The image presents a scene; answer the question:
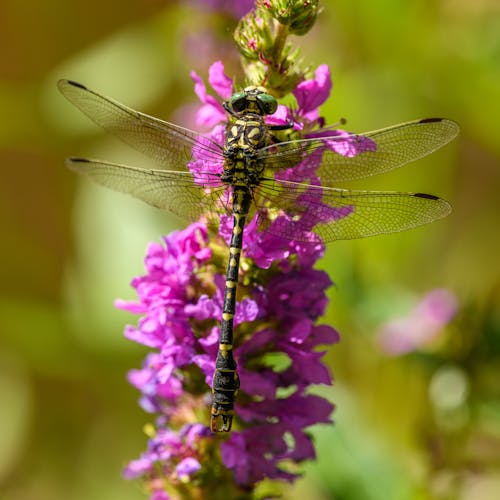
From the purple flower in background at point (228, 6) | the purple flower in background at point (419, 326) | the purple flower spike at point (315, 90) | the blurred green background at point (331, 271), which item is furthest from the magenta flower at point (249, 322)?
the purple flower in background at point (228, 6)

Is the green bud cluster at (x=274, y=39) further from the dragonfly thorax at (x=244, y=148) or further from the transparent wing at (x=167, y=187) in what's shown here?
the transparent wing at (x=167, y=187)

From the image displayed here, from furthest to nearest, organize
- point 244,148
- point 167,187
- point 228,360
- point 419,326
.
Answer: point 419,326
point 167,187
point 244,148
point 228,360

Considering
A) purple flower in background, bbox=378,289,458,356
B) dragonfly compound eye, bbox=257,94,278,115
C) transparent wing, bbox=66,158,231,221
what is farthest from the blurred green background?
dragonfly compound eye, bbox=257,94,278,115

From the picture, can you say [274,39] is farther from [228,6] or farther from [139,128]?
[228,6]

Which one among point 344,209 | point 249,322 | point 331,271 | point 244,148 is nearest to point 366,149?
point 344,209

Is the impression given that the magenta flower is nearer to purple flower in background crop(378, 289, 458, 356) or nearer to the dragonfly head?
the dragonfly head

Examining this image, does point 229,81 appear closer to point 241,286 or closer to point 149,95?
point 241,286
